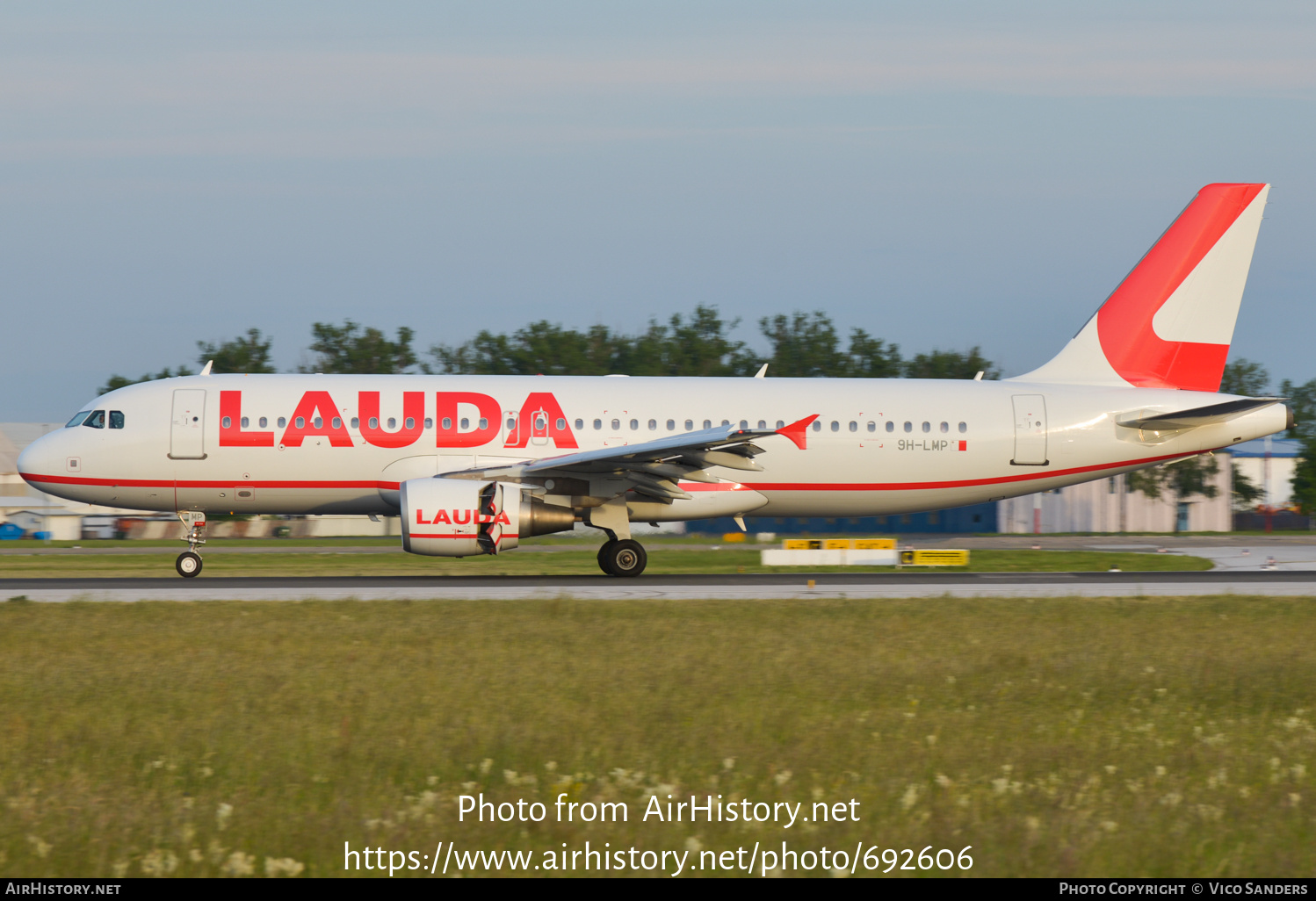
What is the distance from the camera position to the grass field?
6.34 m

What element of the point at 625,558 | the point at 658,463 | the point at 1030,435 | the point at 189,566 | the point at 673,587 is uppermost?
the point at 1030,435

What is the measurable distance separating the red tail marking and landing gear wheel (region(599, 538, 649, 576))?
11.3 m

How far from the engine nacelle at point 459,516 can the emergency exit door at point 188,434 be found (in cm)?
432

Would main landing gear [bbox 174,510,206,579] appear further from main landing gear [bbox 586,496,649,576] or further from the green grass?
main landing gear [bbox 586,496,649,576]

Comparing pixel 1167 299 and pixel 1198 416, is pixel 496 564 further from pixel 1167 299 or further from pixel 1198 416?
pixel 1167 299

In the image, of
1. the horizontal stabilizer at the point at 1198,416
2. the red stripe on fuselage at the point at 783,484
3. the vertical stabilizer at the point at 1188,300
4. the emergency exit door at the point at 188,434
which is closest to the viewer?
the emergency exit door at the point at 188,434

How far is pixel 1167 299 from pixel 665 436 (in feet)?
37.7

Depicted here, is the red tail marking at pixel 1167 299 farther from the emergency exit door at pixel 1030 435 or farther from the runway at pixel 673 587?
the runway at pixel 673 587

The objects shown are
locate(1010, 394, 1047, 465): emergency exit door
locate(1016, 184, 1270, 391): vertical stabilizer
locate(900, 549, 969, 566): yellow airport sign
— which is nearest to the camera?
locate(1010, 394, 1047, 465): emergency exit door

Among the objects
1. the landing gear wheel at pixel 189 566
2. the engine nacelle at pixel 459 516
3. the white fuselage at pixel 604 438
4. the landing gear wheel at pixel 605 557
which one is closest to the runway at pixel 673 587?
the landing gear wheel at pixel 605 557

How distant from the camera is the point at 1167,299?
85.7 feet

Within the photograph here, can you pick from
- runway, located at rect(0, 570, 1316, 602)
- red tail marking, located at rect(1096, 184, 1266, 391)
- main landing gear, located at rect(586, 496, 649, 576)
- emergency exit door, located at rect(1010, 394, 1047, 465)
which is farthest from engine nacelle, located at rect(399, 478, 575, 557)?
red tail marking, located at rect(1096, 184, 1266, 391)

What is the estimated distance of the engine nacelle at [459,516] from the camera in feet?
68.6

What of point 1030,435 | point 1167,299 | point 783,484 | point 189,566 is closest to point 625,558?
point 783,484
